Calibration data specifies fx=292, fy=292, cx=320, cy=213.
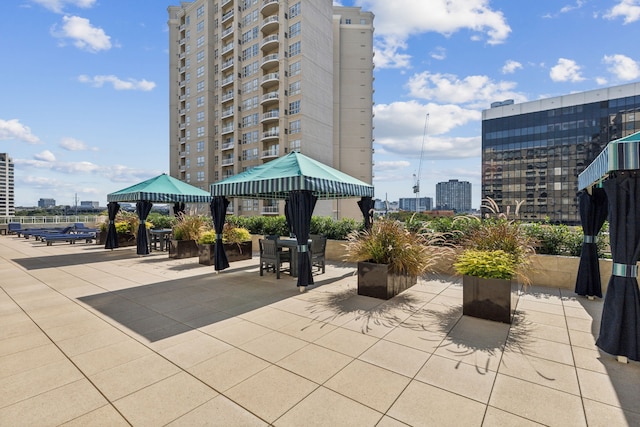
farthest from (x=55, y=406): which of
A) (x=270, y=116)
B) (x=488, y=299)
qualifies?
(x=270, y=116)

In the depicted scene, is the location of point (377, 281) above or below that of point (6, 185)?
below

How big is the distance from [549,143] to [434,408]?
8773 cm

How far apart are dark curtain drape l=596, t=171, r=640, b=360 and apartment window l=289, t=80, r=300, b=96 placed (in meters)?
33.5

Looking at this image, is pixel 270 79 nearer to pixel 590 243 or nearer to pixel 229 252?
pixel 229 252

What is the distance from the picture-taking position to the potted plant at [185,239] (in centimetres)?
1042

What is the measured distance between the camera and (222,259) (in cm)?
812

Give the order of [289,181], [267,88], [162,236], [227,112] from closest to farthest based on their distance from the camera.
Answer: [289,181]
[162,236]
[267,88]
[227,112]

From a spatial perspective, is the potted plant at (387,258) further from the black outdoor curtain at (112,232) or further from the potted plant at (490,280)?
the black outdoor curtain at (112,232)

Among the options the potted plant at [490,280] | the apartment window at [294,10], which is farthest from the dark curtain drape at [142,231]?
the apartment window at [294,10]

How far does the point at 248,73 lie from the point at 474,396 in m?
41.4

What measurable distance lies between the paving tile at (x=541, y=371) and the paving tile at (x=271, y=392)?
216cm

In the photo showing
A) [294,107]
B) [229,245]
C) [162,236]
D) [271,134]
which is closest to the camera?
[229,245]

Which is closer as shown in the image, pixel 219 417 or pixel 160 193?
pixel 219 417

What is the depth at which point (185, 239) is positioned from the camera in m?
10.6
